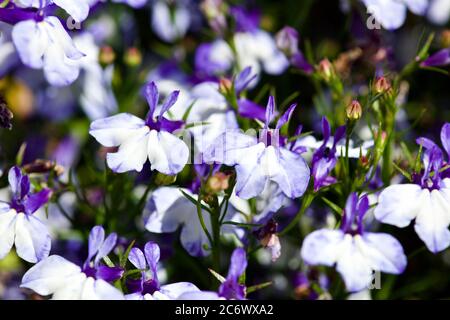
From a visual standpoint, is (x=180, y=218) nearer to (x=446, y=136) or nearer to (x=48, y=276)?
(x=48, y=276)

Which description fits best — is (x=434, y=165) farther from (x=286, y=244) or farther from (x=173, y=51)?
(x=173, y=51)

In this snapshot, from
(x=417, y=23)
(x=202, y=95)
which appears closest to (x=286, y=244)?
(x=202, y=95)

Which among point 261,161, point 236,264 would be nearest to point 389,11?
point 261,161

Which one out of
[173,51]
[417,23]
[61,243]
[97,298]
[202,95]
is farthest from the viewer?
[417,23]

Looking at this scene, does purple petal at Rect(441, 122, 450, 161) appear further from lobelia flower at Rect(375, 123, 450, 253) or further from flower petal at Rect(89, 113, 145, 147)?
flower petal at Rect(89, 113, 145, 147)

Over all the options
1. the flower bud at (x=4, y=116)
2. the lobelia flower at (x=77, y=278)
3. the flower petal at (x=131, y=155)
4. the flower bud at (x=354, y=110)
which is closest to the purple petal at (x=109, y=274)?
the lobelia flower at (x=77, y=278)
